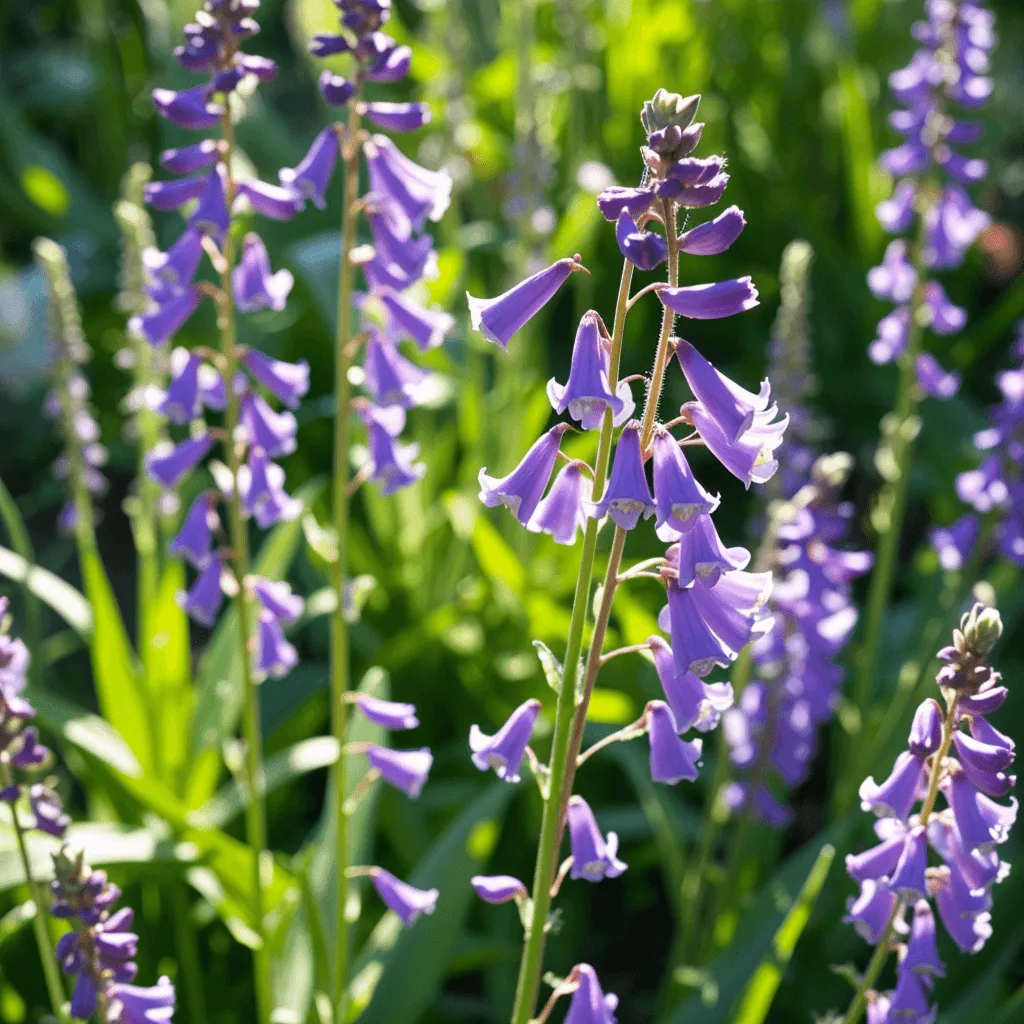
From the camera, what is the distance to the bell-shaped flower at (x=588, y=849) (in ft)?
6.51

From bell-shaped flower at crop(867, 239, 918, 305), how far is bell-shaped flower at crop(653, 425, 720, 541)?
2441 mm

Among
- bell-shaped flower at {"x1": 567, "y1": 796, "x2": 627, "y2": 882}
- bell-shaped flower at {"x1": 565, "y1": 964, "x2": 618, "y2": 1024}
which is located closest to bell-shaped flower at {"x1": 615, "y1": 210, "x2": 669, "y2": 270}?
bell-shaped flower at {"x1": 567, "y1": 796, "x2": 627, "y2": 882}

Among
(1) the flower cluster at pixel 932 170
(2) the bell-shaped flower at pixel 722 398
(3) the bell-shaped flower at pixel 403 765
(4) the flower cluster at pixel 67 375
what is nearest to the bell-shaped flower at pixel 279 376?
(3) the bell-shaped flower at pixel 403 765

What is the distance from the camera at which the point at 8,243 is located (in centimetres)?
725

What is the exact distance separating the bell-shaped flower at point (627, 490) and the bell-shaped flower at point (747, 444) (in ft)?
0.36

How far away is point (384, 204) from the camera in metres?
2.64

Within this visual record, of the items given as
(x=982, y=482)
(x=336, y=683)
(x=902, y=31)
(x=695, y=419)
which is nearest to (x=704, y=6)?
(x=902, y=31)

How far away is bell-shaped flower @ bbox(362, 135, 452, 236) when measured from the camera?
8.60ft

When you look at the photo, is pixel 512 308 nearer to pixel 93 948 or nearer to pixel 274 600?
pixel 93 948

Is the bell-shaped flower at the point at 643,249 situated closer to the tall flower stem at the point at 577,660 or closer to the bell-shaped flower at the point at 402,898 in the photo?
the tall flower stem at the point at 577,660

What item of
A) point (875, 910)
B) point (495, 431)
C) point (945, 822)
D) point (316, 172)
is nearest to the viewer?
point (945, 822)

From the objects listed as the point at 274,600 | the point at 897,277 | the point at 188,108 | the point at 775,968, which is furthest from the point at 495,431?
the point at 775,968

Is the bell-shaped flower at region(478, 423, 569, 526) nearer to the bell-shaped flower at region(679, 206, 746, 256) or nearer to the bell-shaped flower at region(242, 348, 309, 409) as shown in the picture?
the bell-shaped flower at region(679, 206, 746, 256)

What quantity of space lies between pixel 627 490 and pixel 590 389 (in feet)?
0.48
